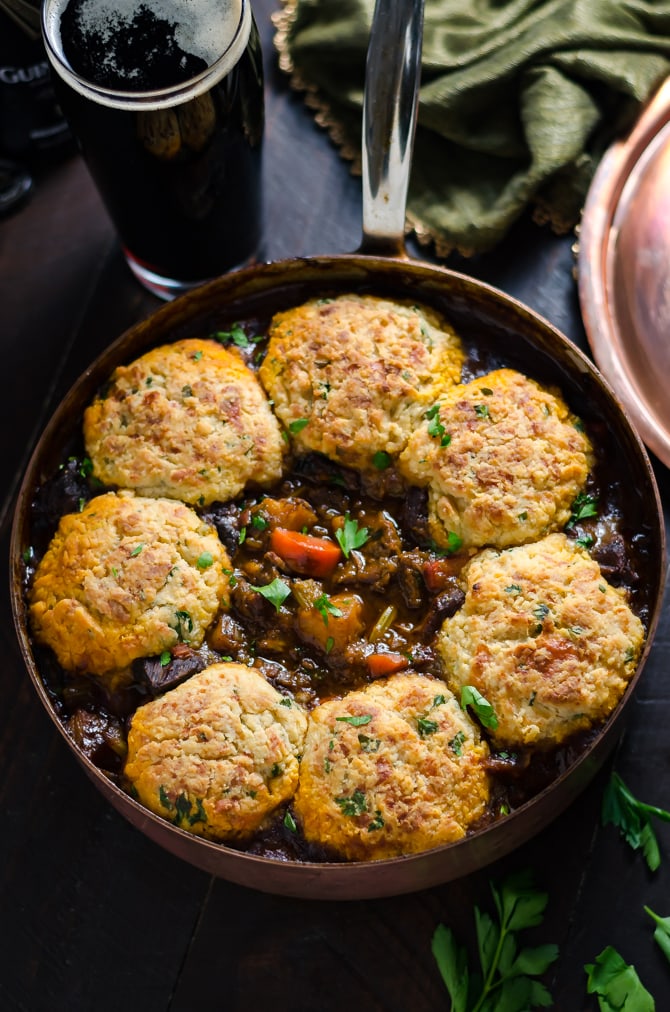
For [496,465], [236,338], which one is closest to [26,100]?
[236,338]

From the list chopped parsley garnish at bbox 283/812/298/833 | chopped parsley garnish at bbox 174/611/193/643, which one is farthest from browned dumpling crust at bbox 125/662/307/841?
chopped parsley garnish at bbox 174/611/193/643

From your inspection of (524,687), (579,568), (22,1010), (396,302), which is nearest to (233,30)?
(396,302)

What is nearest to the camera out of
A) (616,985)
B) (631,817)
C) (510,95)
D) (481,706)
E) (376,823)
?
(376,823)

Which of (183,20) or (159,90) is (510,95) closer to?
(183,20)

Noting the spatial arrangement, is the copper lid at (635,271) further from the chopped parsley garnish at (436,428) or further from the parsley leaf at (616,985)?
the parsley leaf at (616,985)

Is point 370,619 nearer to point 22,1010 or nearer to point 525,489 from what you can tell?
point 525,489

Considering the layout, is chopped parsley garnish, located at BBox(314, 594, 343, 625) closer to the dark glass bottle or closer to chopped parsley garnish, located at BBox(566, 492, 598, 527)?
chopped parsley garnish, located at BBox(566, 492, 598, 527)
